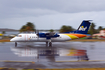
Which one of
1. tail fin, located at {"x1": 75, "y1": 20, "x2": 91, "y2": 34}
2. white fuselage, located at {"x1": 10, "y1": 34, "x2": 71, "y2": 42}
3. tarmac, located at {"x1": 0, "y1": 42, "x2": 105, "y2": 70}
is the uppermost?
tail fin, located at {"x1": 75, "y1": 20, "x2": 91, "y2": 34}

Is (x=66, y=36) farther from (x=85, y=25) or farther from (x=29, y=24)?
(x=29, y=24)

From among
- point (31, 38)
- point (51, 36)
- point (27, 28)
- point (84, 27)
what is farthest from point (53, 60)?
point (27, 28)

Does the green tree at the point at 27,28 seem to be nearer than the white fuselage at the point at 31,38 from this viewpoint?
No

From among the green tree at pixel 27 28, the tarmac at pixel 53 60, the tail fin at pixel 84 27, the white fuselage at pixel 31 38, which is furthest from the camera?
the green tree at pixel 27 28

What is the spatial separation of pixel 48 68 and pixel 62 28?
2503 inches

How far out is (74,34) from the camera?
23.6 m

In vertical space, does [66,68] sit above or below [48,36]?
below

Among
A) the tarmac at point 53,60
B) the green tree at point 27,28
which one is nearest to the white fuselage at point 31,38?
the tarmac at point 53,60

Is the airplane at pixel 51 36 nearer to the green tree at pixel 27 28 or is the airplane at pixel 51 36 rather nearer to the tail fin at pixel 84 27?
the tail fin at pixel 84 27

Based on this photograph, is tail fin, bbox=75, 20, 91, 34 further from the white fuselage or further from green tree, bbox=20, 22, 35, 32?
green tree, bbox=20, 22, 35, 32

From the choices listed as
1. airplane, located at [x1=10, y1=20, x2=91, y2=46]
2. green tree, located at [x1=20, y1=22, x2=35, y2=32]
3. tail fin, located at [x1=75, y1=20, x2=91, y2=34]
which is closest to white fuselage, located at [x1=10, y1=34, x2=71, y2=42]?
airplane, located at [x1=10, y1=20, x2=91, y2=46]

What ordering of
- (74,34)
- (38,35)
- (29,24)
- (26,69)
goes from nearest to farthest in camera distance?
(26,69) < (38,35) < (74,34) < (29,24)

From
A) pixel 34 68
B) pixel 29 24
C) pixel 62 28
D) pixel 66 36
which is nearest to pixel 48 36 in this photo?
pixel 66 36

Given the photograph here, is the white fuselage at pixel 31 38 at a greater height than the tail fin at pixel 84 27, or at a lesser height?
lesser
